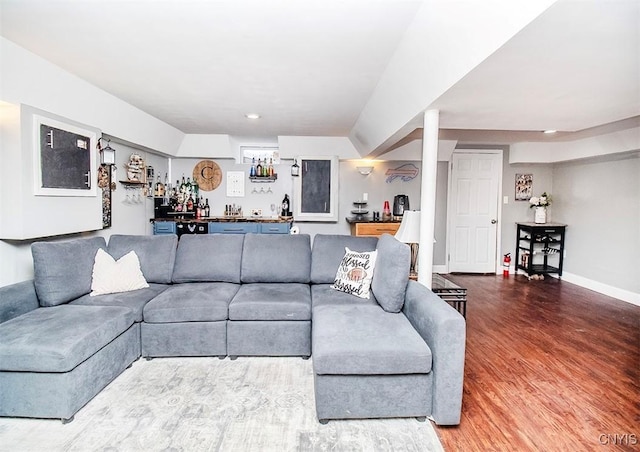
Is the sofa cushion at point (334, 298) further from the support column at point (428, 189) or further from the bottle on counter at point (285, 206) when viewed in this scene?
the bottle on counter at point (285, 206)

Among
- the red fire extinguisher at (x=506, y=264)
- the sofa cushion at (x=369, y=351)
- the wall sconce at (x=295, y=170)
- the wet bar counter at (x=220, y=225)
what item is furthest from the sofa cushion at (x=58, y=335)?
the red fire extinguisher at (x=506, y=264)

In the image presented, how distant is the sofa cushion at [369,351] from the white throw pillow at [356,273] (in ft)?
2.21

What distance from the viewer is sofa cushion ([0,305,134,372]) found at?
192cm

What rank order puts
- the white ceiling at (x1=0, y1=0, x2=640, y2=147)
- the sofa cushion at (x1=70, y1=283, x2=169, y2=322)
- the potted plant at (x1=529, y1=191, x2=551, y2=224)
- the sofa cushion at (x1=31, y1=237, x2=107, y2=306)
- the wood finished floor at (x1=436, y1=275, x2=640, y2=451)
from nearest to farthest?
the white ceiling at (x1=0, y1=0, x2=640, y2=147), the wood finished floor at (x1=436, y1=275, x2=640, y2=451), the sofa cushion at (x1=31, y1=237, x2=107, y2=306), the sofa cushion at (x1=70, y1=283, x2=169, y2=322), the potted plant at (x1=529, y1=191, x2=551, y2=224)

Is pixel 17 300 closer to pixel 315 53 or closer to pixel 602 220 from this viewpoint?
pixel 315 53

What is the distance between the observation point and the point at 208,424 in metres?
1.93

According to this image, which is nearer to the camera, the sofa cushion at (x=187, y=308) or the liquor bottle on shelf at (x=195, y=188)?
the sofa cushion at (x=187, y=308)

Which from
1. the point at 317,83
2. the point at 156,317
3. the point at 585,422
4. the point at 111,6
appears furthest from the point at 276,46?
the point at 585,422

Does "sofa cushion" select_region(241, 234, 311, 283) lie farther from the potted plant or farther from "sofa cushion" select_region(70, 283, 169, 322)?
the potted plant

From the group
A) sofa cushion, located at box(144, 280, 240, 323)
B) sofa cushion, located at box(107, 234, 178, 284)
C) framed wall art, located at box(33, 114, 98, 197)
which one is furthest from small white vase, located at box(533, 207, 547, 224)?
framed wall art, located at box(33, 114, 98, 197)

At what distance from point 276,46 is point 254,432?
8.16 feet

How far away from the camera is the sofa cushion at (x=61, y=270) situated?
2559 millimetres

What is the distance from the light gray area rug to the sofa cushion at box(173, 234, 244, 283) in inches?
39.6

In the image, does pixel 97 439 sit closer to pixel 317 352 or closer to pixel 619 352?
pixel 317 352
